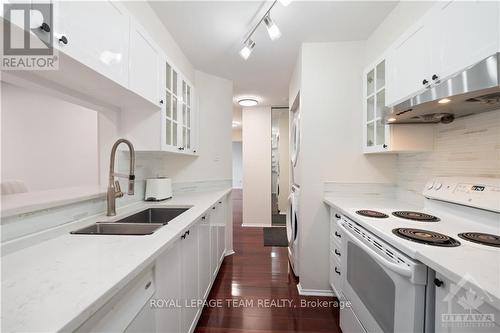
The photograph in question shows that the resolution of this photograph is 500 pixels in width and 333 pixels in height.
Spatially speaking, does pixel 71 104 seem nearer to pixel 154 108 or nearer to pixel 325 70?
pixel 154 108

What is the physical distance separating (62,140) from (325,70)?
2.24 meters

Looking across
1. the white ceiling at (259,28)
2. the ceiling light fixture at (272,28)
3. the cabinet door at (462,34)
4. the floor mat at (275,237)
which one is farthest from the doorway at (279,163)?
the cabinet door at (462,34)

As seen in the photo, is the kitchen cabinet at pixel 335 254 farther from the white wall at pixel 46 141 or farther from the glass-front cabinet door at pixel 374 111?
the white wall at pixel 46 141

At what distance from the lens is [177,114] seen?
212 cm

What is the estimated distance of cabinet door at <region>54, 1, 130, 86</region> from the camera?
87cm

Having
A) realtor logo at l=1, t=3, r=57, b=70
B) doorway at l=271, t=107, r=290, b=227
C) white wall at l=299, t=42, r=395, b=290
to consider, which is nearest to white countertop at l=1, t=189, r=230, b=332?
realtor logo at l=1, t=3, r=57, b=70

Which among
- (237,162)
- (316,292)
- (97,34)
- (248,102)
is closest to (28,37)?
(97,34)

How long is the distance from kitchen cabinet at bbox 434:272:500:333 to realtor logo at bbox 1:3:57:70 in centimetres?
161

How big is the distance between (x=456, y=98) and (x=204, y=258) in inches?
74.8

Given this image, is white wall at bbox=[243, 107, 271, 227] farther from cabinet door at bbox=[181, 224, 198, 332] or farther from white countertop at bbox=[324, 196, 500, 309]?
white countertop at bbox=[324, 196, 500, 309]

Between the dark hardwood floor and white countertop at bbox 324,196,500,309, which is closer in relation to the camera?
white countertop at bbox 324,196,500,309

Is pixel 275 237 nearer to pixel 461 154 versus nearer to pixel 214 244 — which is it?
pixel 214 244

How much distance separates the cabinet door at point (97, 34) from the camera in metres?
0.87

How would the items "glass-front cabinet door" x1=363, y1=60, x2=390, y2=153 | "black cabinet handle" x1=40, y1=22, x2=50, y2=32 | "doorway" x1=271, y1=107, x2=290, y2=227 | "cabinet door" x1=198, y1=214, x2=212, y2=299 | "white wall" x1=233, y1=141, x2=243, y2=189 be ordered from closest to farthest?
"black cabinet handle" x1=40, y1=22, x2=50, y2=32 < "cabinet door" x1=198, y1=214, x2=212, y2=299 < "glass-front cabinet door" x1=363, y1=60, x2=390, y2=153 < "doorway" x1=271, y1=107, x2=290, y2=227 < "white wall" x1=233, y1=141, x2=243, y2=189
